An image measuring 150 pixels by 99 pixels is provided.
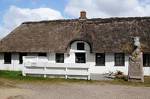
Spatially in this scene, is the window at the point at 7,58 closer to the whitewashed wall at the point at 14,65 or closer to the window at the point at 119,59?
the whitewashed wall at the point at 14,65

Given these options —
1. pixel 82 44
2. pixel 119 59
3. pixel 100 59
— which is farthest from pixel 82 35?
pixel 119 59

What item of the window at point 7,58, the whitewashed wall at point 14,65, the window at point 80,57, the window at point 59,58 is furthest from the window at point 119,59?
the window at point 7,58

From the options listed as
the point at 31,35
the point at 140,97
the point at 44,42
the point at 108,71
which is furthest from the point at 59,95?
the point at 31,35

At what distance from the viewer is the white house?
108 ft

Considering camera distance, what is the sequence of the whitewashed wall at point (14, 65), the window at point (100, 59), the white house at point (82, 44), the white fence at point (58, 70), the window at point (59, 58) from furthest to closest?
the whitewashed wall at point (14, 65) → the window at point (59, 58) → the window at point (100, 59) → the white house at point (82, 44) → the white fence at point (58, 70)

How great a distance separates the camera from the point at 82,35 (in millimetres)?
35156

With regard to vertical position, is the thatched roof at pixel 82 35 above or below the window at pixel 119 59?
above

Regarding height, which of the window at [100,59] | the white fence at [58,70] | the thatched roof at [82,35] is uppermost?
the thatched roof at [82,35]

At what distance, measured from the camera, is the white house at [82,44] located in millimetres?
33062

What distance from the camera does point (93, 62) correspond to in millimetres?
34031

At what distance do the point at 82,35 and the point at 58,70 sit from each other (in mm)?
8566

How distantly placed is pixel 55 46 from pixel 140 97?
61.6ft

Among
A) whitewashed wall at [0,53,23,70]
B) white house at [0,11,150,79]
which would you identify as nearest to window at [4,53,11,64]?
white house at [0,11,150,79]

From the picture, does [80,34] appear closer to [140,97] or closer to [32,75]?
[32,75]
